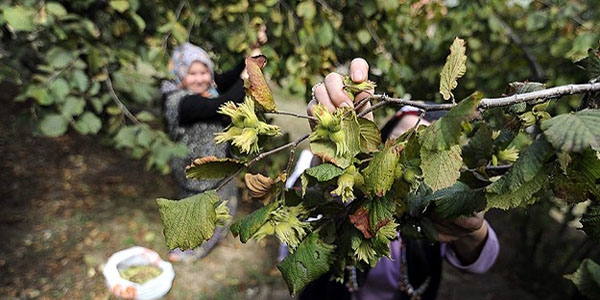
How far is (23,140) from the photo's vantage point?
4383 mm

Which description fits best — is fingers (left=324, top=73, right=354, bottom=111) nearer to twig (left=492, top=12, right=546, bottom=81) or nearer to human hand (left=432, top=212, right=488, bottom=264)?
human hand (left=432, top=212, right=488, bottom=264)

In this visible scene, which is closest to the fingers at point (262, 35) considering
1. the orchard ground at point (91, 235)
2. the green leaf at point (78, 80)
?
the green leaf at point (78, 80)

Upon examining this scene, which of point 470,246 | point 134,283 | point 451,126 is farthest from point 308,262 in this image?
point 134,283

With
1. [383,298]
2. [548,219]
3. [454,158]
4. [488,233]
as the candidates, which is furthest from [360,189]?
[548,219]

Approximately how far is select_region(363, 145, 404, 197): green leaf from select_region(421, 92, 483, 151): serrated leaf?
0.06 meters

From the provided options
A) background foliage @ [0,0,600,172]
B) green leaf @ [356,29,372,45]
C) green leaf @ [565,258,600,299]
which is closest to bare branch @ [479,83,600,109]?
green leaf @ [565,258,600,299]

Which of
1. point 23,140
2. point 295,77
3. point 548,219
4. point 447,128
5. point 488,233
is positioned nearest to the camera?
point 447,128

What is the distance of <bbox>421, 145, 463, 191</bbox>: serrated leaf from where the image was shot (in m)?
0.55

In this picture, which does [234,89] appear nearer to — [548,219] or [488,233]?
[488,233]

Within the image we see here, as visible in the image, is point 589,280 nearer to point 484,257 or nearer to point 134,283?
point 484,257

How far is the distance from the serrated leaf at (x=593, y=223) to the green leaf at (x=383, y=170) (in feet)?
0.95

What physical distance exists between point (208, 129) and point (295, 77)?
65 cm

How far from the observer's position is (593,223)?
646 mm

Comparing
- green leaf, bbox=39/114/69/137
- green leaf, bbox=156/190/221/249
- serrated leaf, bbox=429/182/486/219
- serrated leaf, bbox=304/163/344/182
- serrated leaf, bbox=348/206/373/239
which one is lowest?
green leaf, bbox=39/114/69/137
